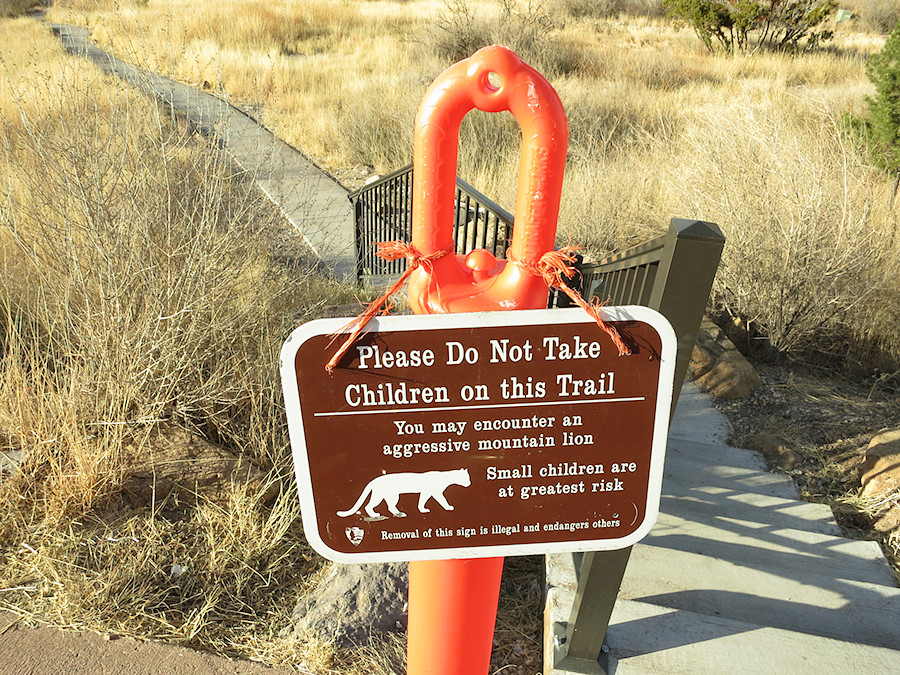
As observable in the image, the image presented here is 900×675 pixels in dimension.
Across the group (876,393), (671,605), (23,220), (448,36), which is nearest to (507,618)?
(671,605)

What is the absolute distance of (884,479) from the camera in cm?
329

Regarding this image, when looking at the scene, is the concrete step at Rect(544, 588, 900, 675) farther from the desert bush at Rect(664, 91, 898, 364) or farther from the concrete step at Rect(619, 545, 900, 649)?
the desert bush at Rect(664, 91, 898, 364)

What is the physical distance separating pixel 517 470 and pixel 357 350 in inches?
16.8

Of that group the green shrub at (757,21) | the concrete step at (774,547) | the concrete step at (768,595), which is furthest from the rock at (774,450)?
the green shrub at (757,21)

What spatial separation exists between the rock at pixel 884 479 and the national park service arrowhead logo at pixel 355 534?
3030 mm

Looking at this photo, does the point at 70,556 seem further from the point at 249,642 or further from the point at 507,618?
the point at 507,618

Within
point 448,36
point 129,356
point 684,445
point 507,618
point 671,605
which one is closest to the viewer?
point 671,605

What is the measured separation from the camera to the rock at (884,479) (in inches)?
125

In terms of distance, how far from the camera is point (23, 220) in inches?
165

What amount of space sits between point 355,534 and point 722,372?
388 centimetres

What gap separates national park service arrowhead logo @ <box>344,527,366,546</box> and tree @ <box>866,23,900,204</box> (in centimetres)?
643

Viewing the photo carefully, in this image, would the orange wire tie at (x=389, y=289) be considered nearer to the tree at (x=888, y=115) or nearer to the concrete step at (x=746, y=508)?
the concrete step at (x=746, y=508)

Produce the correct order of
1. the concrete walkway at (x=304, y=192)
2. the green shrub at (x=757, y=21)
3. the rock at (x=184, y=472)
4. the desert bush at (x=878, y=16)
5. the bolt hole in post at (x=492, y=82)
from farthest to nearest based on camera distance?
1. the desert bush at (x=878, y=16)
2. the green shrub at (x=757, y=21)
3. the concrete walkway at (x=304, y=192)
4. the rock at (x=184, y=472)
5. the bolt hole in post at (x=492, y=82)

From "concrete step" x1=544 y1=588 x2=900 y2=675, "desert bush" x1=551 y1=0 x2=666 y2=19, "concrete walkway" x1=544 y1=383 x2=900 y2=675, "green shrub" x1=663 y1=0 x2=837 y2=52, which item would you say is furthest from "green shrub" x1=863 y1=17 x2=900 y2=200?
"desert bush" x1=551 y1=0 x2=666 y2=19
